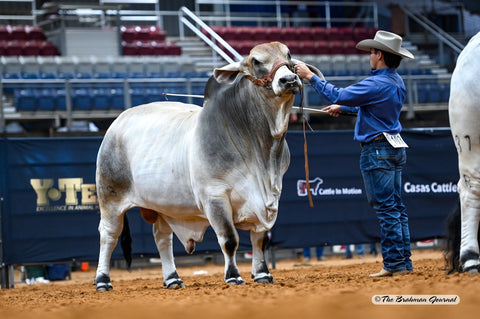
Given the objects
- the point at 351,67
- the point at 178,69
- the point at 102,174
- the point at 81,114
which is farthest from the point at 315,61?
the point at 102,174

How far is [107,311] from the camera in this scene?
463cm

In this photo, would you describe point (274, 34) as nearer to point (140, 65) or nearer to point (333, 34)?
point (333, 34)

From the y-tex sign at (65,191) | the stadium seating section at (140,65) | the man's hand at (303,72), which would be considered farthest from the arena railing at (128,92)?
the man's hand at (303,72)

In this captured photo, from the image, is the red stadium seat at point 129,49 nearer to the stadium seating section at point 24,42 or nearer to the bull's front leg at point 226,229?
the stadium seating section at point 24,42

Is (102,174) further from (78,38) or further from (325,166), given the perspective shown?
(78,38)

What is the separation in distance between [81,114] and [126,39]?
741cm

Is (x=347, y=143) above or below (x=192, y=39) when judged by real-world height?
below

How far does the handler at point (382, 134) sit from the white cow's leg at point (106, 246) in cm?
259

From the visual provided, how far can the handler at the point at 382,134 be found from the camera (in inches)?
259

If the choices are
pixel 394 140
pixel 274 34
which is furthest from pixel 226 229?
pixel 274 34

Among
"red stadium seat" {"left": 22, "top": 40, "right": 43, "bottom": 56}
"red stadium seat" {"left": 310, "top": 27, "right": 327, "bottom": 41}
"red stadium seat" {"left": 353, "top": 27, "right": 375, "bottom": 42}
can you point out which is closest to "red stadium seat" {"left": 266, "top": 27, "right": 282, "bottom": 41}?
"red stadium seat" {"left": 310, "top": 27, "right": 327, "bottom": 41}

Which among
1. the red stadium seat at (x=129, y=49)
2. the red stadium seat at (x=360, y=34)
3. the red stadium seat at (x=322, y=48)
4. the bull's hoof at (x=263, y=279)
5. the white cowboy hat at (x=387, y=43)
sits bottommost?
the bull's hoof at (x=263, y=279)

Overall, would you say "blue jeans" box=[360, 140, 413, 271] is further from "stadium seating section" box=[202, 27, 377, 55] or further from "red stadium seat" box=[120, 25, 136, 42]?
"red stadium seat" box=[120, 25, 136, 42]

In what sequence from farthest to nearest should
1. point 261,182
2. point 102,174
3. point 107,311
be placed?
1. point 102,174
2. point 261,182
3. point 107,311
